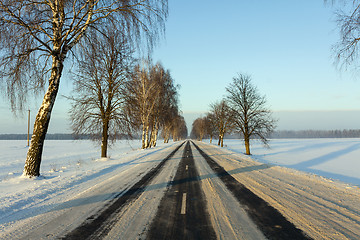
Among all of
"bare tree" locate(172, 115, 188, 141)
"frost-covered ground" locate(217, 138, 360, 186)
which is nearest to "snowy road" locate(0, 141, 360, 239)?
"frost-covered ground" locate(217, 138, 360, 186)

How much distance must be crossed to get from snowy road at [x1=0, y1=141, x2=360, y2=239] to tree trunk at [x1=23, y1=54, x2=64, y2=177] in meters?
2.88

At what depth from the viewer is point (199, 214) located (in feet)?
13.9

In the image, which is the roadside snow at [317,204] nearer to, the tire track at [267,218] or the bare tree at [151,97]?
the tire track at [267,218]

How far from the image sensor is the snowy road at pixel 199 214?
338 cm

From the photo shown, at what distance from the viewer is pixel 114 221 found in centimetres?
384

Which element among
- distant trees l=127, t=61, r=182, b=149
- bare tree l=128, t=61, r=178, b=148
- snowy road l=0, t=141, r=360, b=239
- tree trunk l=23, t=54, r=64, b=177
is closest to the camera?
snowy road l=0, t=141, r=360, b=239

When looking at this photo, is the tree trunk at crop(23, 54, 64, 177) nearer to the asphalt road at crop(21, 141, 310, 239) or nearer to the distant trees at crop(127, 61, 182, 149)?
the asphalt road at crop(21, 141, 310, 239)

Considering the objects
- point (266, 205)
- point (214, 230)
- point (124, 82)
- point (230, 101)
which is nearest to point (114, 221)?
point (214, 230)

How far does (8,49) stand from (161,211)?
7.06 metres

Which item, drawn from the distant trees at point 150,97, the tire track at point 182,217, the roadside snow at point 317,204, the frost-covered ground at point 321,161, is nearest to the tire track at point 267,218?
the roadside snow at point 317,204

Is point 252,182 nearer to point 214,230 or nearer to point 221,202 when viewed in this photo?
point 221,202

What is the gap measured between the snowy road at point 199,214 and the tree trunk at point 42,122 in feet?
9.43

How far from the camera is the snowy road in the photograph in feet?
11.1

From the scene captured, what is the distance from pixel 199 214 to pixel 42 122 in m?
6.96
